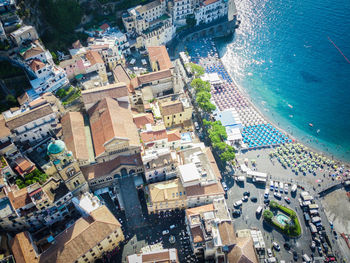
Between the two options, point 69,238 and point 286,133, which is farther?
point 286,133

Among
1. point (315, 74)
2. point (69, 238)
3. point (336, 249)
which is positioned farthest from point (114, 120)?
point (315, 74)

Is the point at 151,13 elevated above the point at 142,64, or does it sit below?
above

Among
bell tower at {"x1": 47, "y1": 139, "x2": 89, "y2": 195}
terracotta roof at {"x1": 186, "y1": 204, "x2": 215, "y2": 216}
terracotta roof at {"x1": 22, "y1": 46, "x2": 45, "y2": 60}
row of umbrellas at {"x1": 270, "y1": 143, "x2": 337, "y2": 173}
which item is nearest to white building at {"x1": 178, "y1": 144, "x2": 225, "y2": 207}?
terracotta roof at {"x1": 186, "y1": 204, "x2": 215, "y2": 216}

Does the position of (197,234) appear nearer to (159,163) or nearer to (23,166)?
(159,163)

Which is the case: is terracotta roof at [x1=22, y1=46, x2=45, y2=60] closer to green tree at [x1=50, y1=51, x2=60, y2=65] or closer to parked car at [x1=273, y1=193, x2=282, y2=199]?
green tree at [x1=50, y1=51, x2=60, y2=65]

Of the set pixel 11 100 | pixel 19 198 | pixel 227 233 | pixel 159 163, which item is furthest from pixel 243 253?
pixel 11 100

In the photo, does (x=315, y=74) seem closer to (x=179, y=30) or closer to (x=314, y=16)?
(x=314, y=16)
